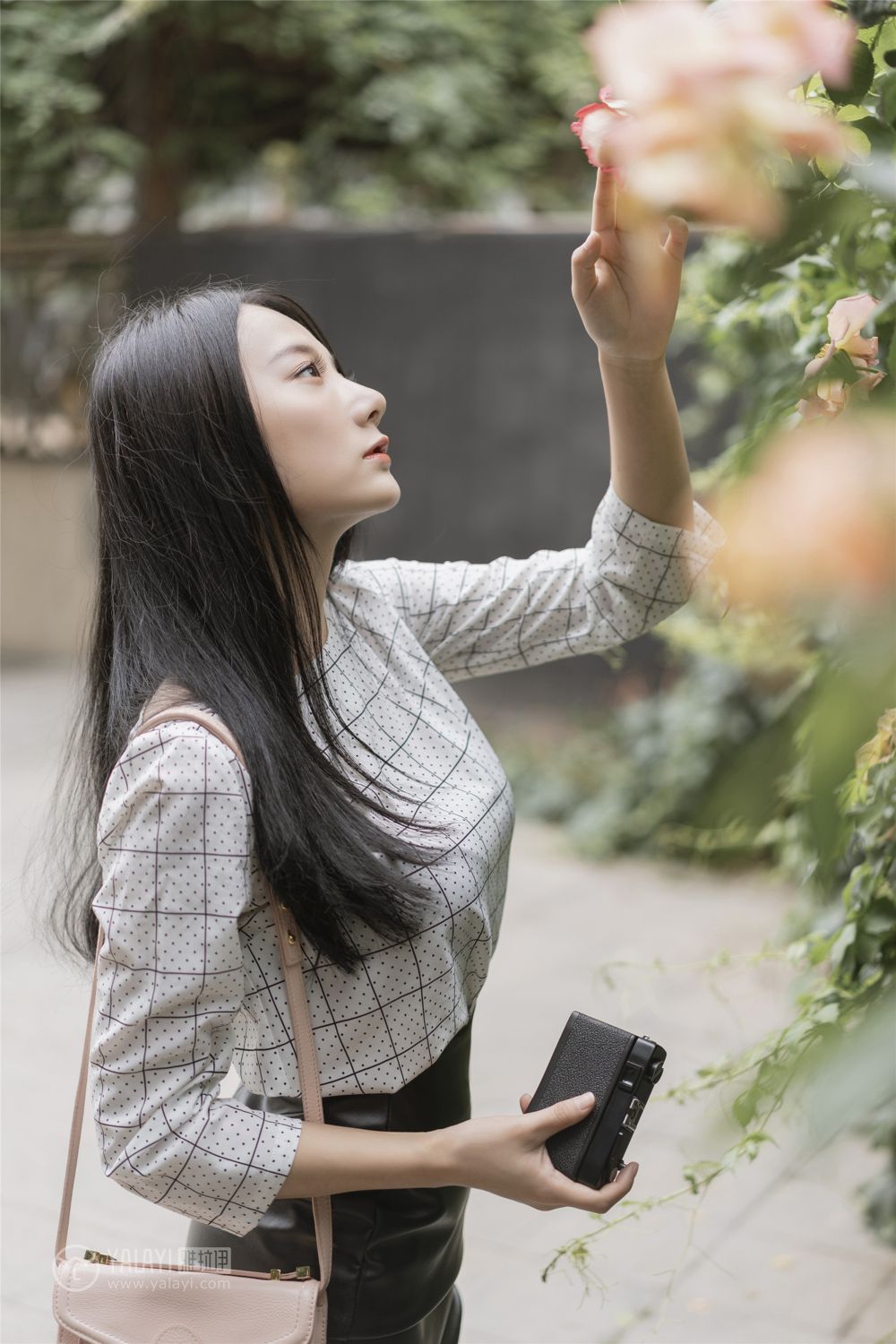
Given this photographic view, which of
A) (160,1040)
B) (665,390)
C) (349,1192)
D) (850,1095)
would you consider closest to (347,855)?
(160,1040)

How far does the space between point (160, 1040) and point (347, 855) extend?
22 centimetres

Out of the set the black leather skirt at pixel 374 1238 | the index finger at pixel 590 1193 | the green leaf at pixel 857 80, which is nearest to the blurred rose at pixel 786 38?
the green leaf at pixel 857 80

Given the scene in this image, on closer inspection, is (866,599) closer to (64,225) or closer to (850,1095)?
(850,1095)

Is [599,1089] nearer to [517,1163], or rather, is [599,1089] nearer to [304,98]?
[517,1163]

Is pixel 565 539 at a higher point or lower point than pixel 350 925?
lower

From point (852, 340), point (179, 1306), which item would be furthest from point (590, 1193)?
point (852, 340)

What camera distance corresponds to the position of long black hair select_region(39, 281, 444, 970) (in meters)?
1.26

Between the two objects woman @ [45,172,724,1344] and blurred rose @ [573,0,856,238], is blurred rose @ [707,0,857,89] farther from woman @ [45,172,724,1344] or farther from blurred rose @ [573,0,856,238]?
woman @ [45,172,724,1344]

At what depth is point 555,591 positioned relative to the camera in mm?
1636

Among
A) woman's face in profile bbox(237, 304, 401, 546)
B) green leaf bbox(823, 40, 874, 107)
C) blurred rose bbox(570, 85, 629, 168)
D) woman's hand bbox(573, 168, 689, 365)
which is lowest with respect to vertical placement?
woman's face in profile bbox(237, 304, 401, 546)

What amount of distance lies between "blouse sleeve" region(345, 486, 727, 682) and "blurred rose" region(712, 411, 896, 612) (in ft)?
3.29

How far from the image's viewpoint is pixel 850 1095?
0.49 metres

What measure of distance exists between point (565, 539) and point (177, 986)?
5485mm

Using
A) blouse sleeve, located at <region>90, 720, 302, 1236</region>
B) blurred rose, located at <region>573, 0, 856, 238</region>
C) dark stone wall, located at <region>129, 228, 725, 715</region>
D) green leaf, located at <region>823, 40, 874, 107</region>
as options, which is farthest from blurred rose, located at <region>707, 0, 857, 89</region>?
dark stone wall, located at <region>129, 228, 725, 715</region>
